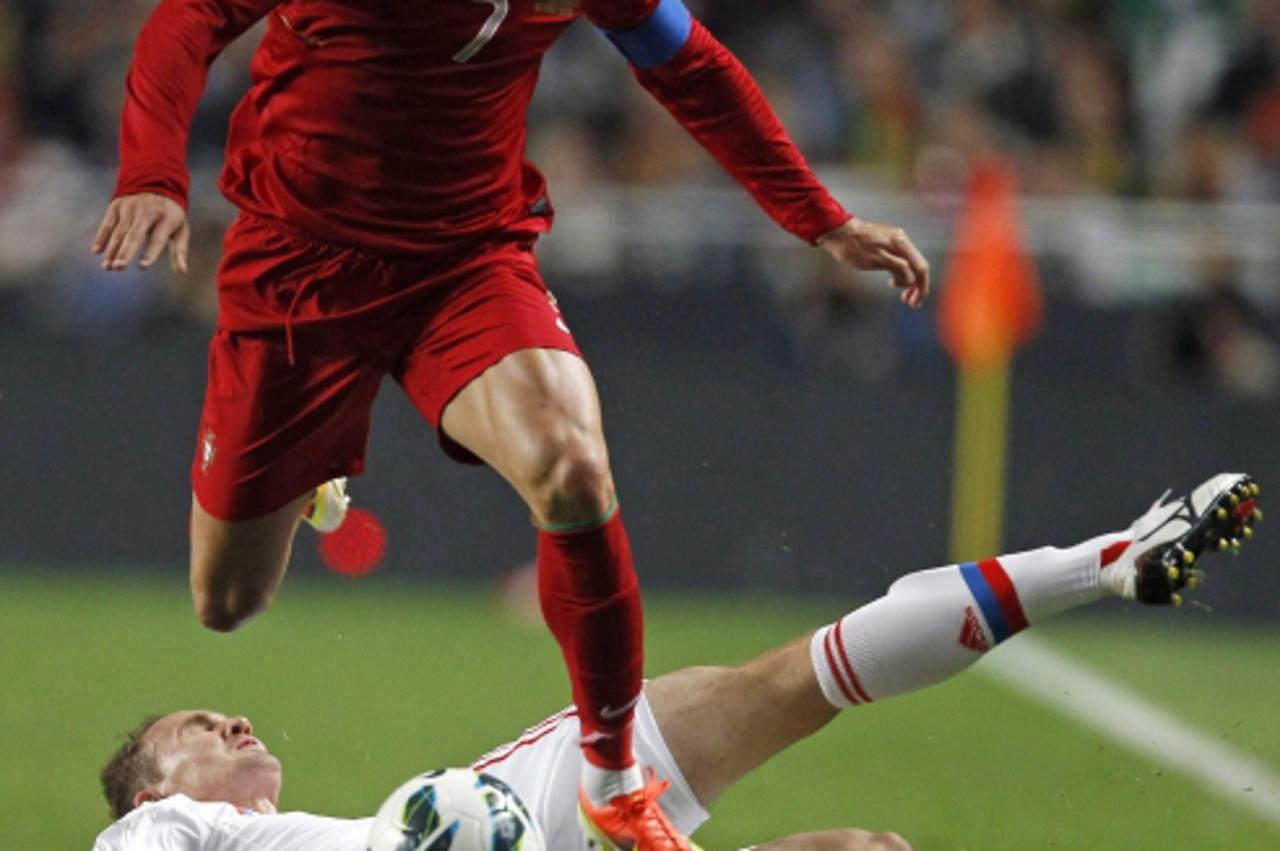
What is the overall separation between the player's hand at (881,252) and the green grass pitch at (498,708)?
5.92 feet

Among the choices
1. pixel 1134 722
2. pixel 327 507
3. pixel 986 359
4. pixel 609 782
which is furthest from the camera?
pixel 986 359

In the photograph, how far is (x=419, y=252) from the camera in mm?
→ 5777

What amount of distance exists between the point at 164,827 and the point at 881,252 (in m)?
2.23

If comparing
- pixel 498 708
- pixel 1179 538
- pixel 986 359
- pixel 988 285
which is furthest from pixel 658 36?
pixel 986 359

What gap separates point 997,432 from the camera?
38.3 feet

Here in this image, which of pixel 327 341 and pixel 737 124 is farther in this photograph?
pixel 737 124

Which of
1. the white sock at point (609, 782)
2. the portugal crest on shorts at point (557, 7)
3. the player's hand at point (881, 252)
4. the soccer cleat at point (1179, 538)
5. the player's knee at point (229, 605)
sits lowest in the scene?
the white sock at point (609, 782)

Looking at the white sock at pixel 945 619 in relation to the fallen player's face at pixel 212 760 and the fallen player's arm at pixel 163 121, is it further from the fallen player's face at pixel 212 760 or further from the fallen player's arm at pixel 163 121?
the fallen player's arm at pixel 163 121

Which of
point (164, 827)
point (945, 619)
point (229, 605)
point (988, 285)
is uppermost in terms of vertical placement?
point (988, 285)

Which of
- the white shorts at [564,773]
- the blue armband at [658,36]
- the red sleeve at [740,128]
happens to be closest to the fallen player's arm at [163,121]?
the blue armband at [658,36]

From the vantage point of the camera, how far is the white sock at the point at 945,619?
5680mm

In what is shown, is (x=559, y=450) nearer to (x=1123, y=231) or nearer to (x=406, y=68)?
(x=406, y=68)

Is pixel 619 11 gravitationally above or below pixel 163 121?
above

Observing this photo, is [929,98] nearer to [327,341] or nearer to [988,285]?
[988,285]
